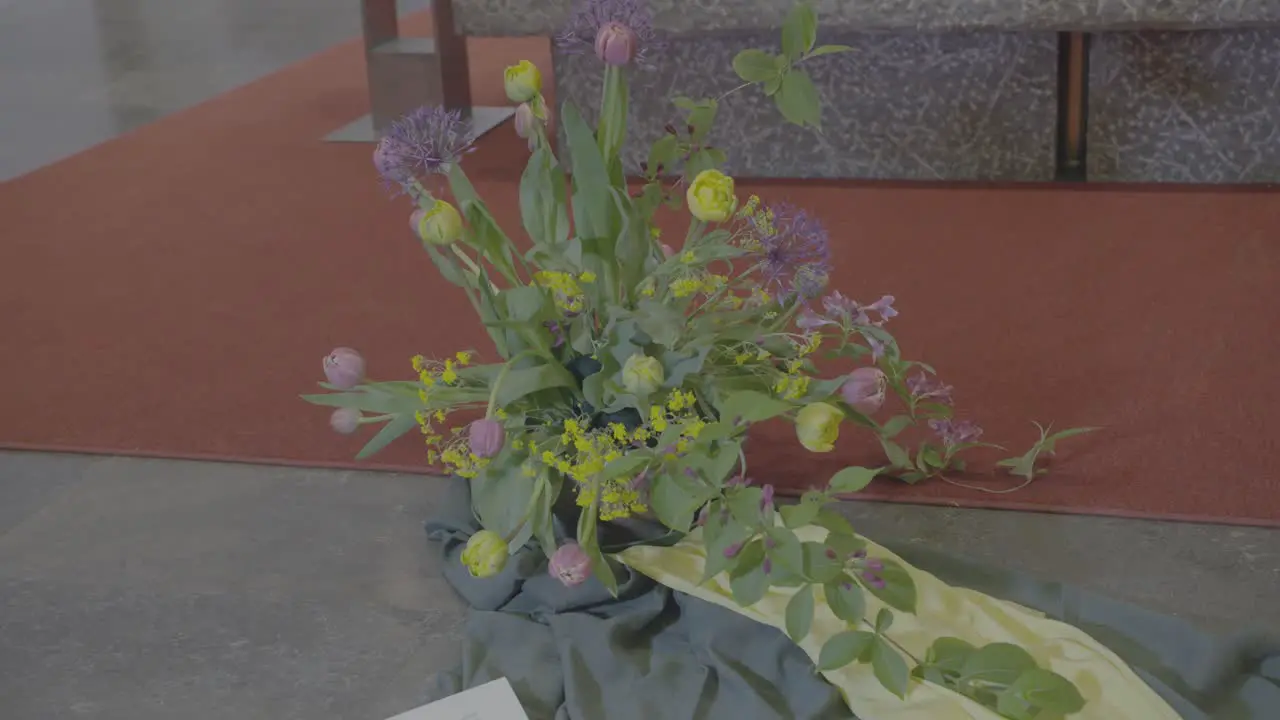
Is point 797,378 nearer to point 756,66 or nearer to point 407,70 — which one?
point 756,66

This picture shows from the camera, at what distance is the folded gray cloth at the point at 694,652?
1237 mm

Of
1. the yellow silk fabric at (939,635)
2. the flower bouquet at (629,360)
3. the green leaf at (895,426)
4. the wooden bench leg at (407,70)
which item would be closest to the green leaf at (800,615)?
the flower bouquet at (629,360)

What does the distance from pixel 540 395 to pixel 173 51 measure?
3.99m

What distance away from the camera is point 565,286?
1399 millimetres

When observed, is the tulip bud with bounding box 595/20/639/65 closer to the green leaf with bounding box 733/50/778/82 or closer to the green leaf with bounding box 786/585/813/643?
the green leaf with bounding box 733/50/778/82

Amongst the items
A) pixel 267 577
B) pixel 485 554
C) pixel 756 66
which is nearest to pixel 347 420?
pixel 267 577

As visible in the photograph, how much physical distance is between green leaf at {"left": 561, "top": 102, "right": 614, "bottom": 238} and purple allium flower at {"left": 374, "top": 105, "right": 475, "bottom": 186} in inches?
3.9

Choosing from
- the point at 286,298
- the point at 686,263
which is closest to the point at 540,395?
the point at 686,263

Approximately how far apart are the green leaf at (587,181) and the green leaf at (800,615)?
435 mm

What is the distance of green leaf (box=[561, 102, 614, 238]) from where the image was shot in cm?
136

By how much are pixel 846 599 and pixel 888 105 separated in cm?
191

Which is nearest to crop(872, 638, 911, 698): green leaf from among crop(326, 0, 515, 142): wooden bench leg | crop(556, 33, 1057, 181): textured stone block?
crop(556, 33, 1057, 181): textured stone block

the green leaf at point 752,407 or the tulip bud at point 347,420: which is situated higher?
the green leaf at point 752,407

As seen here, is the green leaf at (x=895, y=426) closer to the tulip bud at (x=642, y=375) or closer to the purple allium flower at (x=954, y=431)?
the purple allium flower at (x=954, y=431)
